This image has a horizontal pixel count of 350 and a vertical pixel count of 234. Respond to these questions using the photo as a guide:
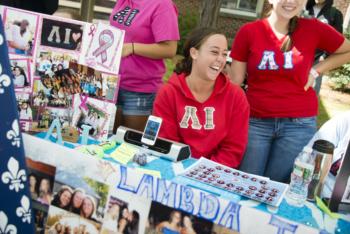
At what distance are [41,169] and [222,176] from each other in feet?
2.41

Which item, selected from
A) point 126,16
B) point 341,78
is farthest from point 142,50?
point 341,78

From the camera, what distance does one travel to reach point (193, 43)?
208cm

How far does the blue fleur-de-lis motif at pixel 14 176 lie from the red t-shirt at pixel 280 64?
1.27 meters

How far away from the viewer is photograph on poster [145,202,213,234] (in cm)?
139

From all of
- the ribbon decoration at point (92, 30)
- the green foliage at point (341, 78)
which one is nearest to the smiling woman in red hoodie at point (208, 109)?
the ribbon decoration at point (92, 30)

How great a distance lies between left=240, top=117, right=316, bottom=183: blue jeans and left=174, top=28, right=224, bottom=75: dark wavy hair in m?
0.50

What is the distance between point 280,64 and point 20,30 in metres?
1.29

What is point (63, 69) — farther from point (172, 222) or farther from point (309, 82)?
point (309, 82)

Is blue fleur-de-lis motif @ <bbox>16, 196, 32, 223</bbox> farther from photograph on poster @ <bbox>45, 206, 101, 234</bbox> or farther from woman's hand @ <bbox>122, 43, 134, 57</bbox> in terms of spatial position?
woman's hand @ <bbox>122, 43, 134, 57</bbox>

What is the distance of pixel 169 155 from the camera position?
170 cm

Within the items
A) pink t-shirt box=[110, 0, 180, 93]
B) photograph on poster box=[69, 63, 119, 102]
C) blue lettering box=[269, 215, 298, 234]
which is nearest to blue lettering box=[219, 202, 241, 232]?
blue lettering box=[269, 215, 298, 234]

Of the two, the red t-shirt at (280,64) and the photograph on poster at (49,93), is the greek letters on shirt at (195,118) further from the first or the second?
the photograph on poster at (49,93)

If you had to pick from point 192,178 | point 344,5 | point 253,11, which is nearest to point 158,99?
point 192,178

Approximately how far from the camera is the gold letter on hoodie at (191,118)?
194 centimetres
